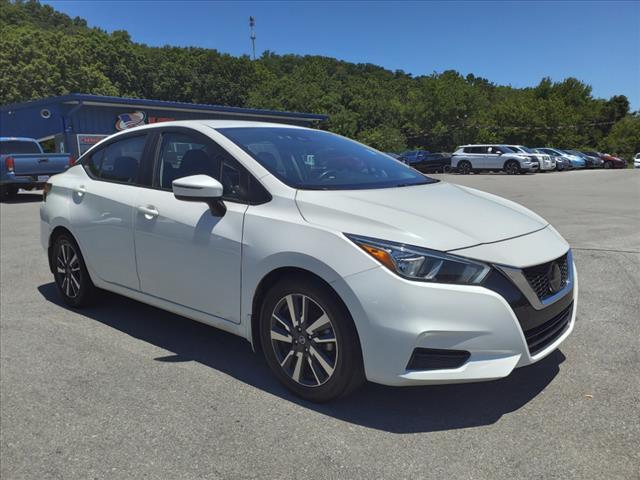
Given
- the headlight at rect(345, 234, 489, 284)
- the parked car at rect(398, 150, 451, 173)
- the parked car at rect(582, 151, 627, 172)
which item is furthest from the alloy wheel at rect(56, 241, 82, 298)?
the parked car at rect(582, 151, 627, 172)

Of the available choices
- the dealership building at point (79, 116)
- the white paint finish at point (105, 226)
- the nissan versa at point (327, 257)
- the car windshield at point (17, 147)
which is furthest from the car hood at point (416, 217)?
the dealership building at point (79, 116)

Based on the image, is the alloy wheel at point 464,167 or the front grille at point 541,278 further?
the alloy wheel at point 464,167

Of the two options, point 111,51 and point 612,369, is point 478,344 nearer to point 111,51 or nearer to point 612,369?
point 612,369

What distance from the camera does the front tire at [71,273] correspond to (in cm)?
470

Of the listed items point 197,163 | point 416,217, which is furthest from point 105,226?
point 416,217

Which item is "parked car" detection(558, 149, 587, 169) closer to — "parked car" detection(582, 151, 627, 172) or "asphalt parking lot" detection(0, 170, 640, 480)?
"parked car" detection(582, 151, 627, 172)

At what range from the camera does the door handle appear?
12.5 feet

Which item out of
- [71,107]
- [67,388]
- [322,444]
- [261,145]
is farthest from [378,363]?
[71,107]

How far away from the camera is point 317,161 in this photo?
3760mm

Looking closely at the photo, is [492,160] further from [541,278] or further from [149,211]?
[541,278]

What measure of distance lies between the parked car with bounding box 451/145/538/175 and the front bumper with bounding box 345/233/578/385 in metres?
32.6

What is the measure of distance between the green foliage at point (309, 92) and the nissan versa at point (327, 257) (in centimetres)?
5643

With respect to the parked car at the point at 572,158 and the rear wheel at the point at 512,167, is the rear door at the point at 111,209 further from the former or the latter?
the parked car at the point at 572,158

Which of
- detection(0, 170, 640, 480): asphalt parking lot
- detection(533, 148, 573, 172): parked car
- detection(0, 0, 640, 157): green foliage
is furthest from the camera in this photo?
detection(0, 0, 640, 157): green foliage
